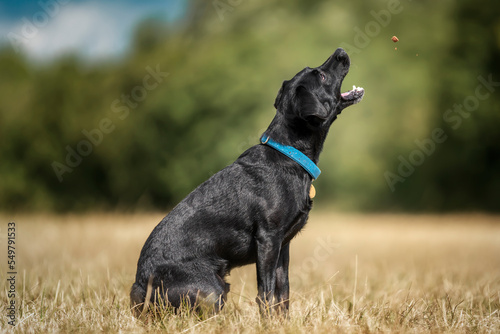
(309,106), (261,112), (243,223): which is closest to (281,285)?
(243,223)

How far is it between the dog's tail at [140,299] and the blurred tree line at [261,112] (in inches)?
430

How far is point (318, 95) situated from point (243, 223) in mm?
1280

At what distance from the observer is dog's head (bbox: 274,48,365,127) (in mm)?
4059

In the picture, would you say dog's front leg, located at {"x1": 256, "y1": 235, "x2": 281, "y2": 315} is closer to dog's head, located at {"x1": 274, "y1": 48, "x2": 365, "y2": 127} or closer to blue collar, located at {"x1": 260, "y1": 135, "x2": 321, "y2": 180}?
blue collar, located at {"x1": 260, "y1": 135, "x2": 321, "y2": 180}

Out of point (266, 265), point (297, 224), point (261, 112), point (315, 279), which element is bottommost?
point (315, 279)

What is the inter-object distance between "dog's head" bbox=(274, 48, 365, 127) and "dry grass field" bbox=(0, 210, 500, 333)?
147cm

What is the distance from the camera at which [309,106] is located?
158 inches

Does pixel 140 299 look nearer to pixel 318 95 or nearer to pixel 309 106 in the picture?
pixel 309 106

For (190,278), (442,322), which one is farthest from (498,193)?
(190,278)

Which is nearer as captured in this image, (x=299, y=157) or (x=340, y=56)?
(x=299, y=157)

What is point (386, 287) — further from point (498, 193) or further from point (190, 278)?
point (498, 193)

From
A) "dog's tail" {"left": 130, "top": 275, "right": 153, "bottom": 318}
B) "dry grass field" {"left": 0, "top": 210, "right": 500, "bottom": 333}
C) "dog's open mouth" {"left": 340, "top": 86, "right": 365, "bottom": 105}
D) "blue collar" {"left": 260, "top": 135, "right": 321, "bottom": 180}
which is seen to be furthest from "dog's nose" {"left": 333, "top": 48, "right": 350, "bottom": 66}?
"dog's tail" {"left": 130, "top": 275, "right": 153, "bottom": 318}

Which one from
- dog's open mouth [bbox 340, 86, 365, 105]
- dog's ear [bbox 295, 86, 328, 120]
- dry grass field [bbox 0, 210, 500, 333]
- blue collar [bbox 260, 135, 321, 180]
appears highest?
dog's open mouth [bbox 340, 86, 365, 105]

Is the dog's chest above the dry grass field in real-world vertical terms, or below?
above
